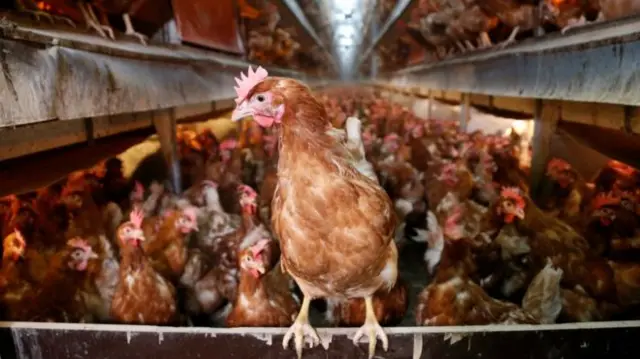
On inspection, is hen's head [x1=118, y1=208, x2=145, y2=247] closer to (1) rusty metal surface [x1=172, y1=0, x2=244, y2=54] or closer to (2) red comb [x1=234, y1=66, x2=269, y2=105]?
(2) red comb [x1=234, y1=66, x2=269, y2=105]

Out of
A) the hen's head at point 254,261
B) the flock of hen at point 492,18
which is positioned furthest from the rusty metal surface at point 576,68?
the hen's head at point 254,261

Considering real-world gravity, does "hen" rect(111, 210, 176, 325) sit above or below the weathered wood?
below

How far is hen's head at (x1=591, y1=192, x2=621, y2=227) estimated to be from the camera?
94.9 inches

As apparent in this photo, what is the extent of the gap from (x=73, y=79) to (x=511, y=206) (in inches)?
72.8

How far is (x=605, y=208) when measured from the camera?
2463 mm

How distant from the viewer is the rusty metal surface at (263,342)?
1.21 meters

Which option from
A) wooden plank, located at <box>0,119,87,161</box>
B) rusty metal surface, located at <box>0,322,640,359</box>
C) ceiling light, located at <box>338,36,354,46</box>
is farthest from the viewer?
ceiling light, located at <box>338,36,354,46</box>

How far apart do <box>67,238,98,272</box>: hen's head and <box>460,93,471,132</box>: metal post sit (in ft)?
12.0

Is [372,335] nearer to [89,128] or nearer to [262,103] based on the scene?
[262,103]

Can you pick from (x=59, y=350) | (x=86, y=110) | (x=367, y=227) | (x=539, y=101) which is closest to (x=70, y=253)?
(x=59, y=350)

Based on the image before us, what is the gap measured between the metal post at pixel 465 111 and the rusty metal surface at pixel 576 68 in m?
2.20

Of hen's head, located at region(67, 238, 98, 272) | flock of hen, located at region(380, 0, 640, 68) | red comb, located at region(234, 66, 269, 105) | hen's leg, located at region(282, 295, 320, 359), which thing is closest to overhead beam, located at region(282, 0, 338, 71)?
flock of hen, located at region(380, 0, 640, 68)

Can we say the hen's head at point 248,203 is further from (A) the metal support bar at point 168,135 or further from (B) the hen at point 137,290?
(A) the metal support bar at point 168,135

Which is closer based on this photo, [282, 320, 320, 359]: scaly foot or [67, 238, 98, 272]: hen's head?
[282, 320, 320, 359]: scaly foot
